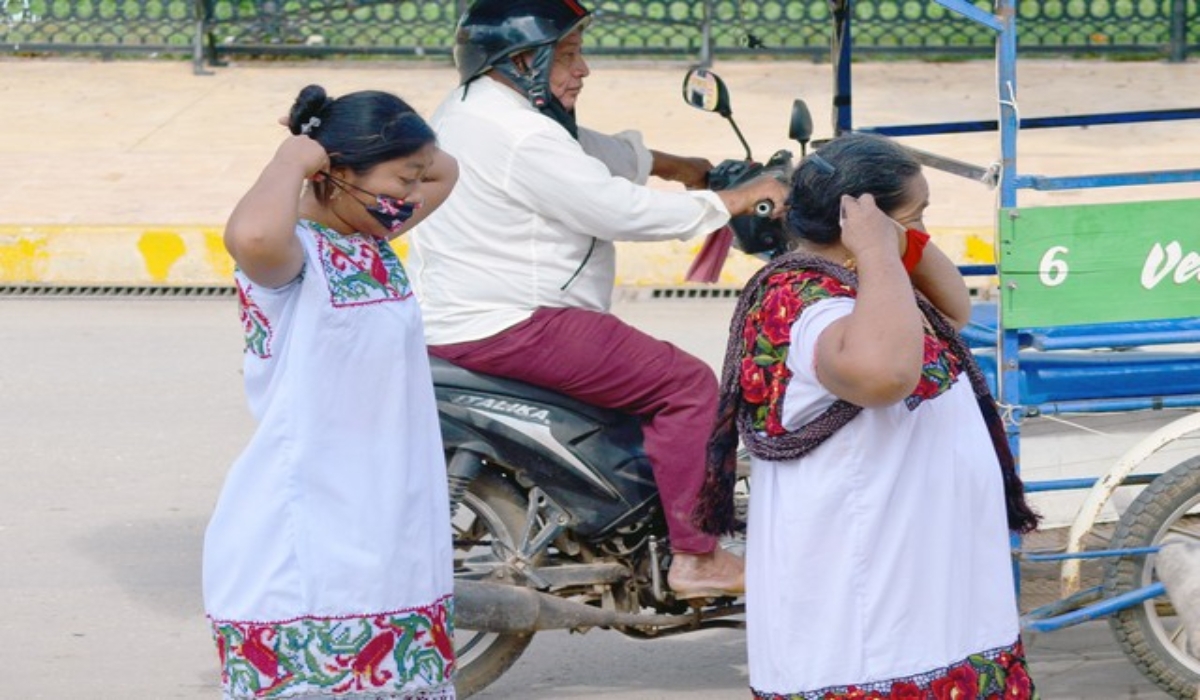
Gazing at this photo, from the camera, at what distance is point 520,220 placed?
4.21m

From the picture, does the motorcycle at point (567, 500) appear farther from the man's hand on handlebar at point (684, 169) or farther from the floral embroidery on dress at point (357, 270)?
the floral embroidery on dress at point (357, 270)

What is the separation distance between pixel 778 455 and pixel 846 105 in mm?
2090

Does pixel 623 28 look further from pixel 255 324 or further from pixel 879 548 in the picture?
pixel 879 548

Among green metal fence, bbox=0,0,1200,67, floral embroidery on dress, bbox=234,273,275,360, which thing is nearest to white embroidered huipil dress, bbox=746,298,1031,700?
floral embroidery on dress, bbox=234,273,275,360

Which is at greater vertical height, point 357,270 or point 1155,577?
point 357,270

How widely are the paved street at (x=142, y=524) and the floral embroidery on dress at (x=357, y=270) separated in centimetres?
174

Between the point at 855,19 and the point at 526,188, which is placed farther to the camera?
the point at 855,19

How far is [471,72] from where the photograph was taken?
14.0 feet

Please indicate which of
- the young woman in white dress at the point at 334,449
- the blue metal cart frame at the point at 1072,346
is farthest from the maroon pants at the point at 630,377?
the young woman in white dress at the point at 334,449

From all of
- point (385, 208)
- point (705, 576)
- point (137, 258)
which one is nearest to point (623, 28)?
point (137, 258)

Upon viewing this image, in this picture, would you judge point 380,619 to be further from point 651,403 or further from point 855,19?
point 855,19

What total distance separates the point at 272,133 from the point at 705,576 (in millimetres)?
7272

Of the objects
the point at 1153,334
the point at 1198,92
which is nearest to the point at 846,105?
the point at 1153,334

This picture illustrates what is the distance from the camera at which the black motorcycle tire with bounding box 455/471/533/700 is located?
4.43 metres
